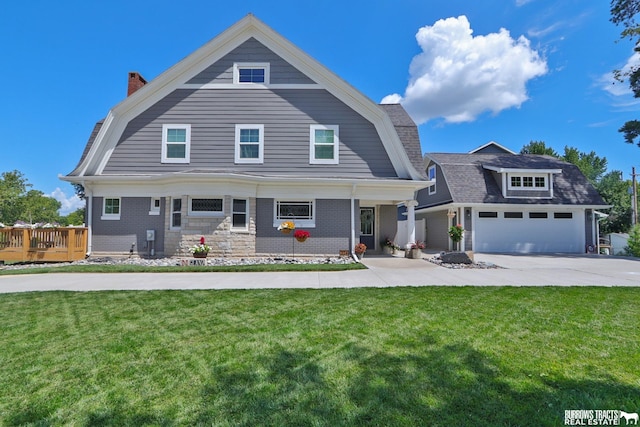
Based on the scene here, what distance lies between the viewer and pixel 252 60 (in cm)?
1317

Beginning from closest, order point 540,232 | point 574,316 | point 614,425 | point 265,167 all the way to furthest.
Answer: point 614,425 < point 574,316 < point 265,167 < point 540,232

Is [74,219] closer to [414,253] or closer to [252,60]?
[252,60]

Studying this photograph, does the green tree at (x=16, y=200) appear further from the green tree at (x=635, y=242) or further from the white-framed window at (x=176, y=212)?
the green tree at (x=635, y=242)

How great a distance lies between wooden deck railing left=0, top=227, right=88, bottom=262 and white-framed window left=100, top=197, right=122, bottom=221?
1.18m

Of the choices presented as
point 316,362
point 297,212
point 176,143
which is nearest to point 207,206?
point 176,143

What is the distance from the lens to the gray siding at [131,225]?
41.2 feet

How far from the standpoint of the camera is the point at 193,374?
2959 mm

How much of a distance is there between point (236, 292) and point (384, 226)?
9.63 metres

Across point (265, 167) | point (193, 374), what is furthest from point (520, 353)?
point (265, 167)

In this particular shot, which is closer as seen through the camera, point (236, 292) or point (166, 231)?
point (236, 292)

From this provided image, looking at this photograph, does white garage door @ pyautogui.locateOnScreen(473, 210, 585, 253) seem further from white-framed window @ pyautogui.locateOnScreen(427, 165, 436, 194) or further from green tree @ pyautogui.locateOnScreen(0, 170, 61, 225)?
green tree @ pyautogui.locateOnScreen(0, 170, 61, 225)

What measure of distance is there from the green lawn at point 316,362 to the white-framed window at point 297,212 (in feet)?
23.7

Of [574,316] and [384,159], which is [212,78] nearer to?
[384,159]

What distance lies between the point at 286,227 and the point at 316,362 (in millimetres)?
9039
